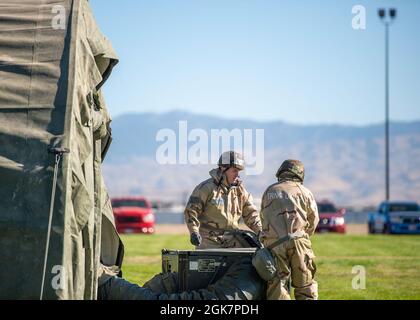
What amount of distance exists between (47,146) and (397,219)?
35.8m

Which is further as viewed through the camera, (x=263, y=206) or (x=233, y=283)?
(x=263, y=206)

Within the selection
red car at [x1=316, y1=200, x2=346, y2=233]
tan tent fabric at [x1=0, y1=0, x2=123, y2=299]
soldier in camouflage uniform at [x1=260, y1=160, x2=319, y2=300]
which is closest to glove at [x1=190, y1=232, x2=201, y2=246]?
soldier in camouflage uniform at [x1=260, y1=160, x2=319, y2=300]

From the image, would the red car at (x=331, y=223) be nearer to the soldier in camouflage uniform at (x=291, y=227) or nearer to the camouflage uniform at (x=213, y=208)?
the camouflage uniform at (x=213, y=208)

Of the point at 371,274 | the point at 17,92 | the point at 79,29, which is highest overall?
the point at 79,29

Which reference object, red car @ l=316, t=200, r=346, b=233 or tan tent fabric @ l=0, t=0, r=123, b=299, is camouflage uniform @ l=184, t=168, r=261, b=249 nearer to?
tan tent fabric @ l=0, t=0, r=123, b=299

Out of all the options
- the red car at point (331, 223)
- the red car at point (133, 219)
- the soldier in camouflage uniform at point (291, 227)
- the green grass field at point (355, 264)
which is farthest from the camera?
the red car at point (331, 223)

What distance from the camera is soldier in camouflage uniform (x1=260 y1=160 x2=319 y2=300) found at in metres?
10.3

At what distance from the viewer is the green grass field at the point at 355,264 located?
16.6 m

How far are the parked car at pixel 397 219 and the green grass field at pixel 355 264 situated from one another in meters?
8.97

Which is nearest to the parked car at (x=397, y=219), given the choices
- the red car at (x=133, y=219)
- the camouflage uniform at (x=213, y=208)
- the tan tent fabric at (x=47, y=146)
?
the red car at (x=133, y=219)
